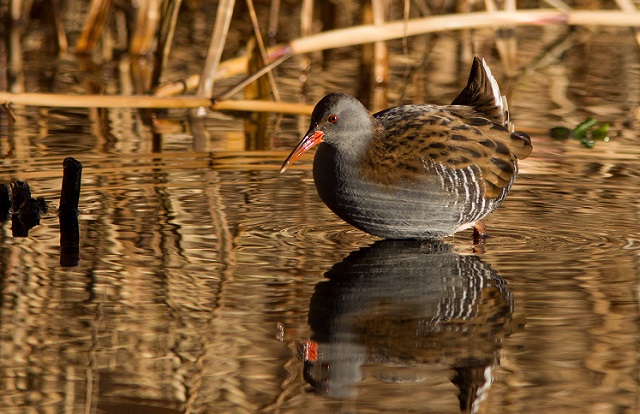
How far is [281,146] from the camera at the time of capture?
755 cm

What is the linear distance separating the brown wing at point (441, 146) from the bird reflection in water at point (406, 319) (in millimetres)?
372

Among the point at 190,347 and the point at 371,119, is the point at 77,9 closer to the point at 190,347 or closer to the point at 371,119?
the point at 371,119

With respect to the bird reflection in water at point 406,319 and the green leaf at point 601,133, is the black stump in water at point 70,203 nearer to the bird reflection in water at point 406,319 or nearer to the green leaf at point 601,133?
the bird reflection in water at point 406,319

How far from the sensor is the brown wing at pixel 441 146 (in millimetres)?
5512

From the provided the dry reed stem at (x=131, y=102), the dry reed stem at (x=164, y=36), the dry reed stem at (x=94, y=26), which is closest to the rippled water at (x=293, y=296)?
the dry reed stem at (x=131, y=102)

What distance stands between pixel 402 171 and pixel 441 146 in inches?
10.4

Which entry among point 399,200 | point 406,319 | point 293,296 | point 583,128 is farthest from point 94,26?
point 406,319

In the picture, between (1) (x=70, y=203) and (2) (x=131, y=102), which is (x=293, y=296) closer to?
(1) (x=70, y=203)

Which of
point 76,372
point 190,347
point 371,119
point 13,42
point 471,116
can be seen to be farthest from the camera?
point 13,42

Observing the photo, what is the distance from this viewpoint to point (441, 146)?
5633 mm

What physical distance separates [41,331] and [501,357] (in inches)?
60.7

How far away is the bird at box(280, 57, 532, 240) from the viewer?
5.45 metres

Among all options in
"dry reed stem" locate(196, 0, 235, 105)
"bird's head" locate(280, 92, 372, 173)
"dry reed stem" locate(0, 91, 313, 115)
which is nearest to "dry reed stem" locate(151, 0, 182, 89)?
"dry reed stem" locate(196, 0, 235, 105)

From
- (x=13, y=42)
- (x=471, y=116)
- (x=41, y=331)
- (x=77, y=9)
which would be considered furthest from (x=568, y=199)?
(x=77, y=9)
